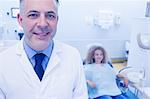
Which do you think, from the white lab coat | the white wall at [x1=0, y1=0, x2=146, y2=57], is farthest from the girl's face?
the white lab coat

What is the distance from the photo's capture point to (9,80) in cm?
80

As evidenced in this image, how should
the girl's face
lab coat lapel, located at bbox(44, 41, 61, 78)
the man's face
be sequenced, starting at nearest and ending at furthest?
the man's face < lab coat lapel, located at bbox(44, 41, 61, 78) < the girl's face

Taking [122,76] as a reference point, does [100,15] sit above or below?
above

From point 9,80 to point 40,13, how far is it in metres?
0.27

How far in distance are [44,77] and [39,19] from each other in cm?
23

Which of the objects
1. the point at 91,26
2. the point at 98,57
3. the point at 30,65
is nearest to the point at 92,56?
the point at 98,57

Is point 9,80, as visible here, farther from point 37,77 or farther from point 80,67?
point 80,67

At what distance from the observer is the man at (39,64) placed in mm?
750

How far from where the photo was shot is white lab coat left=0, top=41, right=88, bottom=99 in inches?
31.6

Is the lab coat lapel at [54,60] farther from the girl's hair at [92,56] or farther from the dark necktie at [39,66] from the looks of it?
the girl's hair at [92,56]

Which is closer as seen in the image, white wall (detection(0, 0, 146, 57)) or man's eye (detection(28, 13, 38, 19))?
man's eye (detection(28, 13, 38, 19))

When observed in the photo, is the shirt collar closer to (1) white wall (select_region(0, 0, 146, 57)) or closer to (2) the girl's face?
(2) the girl's face

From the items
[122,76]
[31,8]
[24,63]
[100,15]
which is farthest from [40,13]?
[100,15]

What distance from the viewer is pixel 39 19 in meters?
0.75
